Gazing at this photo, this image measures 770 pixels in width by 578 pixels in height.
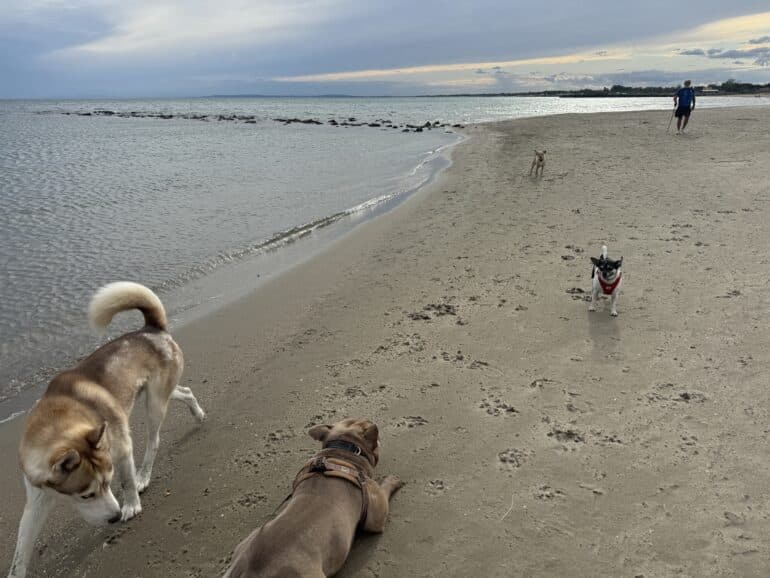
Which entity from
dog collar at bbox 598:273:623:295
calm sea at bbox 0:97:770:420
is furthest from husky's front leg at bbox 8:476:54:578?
dog collar at bbox 598:273:623:295

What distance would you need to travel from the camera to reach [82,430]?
10.4 ft

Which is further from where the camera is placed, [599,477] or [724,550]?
[599,477]

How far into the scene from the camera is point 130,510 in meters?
3.63

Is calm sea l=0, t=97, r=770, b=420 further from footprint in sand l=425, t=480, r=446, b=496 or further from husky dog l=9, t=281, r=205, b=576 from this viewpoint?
footprint in sand l=425, t=480, r=446, b=496

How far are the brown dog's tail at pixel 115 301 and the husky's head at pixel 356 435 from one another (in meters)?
1.83

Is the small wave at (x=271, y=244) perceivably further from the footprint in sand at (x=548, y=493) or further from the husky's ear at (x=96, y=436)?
the footprint in sand at (x=548, y=493)

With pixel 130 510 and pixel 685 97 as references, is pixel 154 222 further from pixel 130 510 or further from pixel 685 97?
pixel 685 97

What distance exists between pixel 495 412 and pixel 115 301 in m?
3.37

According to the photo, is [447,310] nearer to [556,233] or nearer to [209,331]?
[209,331]

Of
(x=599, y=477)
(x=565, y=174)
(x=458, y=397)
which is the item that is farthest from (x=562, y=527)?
(x=565, y=174)

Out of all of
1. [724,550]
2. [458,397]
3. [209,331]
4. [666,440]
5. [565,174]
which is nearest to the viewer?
[724,550]

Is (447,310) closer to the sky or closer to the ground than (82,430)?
closer to the ground

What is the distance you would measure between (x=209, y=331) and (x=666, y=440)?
17.3ft

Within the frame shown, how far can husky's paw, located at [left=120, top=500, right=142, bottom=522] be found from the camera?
3602mm
